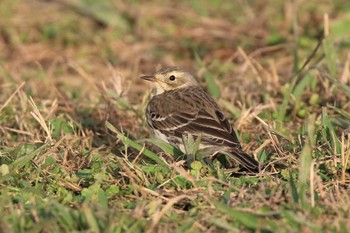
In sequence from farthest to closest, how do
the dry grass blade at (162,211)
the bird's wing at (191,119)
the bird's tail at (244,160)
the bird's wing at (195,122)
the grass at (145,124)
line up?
the bird's wing at (191,119), the bird's wing at (195,122), the bird's tail at (244,160), the grass at (145,124), the dry grass blade at (162,211)

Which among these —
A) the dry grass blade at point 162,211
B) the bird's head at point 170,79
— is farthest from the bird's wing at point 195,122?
the dry grass blade at point 162,211

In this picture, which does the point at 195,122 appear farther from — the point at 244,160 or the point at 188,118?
the point at 244,160

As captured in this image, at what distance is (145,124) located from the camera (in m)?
7.78

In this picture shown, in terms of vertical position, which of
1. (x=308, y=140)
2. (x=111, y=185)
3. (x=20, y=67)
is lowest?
(x=20, y=67)

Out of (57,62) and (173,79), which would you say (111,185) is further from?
(57,62)

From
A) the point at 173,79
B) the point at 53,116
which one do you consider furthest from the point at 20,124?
the point at 173,79

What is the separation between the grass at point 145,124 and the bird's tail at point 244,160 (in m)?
0.13

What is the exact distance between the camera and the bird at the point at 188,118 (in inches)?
249

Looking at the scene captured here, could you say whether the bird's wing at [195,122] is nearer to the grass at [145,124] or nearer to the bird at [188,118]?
the bird at [188,118]

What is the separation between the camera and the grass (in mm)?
5039

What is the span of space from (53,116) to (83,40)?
391cm

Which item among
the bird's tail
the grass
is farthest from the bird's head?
the bird's tail

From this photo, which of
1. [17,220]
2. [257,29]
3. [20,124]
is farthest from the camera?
[257,29]

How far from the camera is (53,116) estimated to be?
25.6 feet
